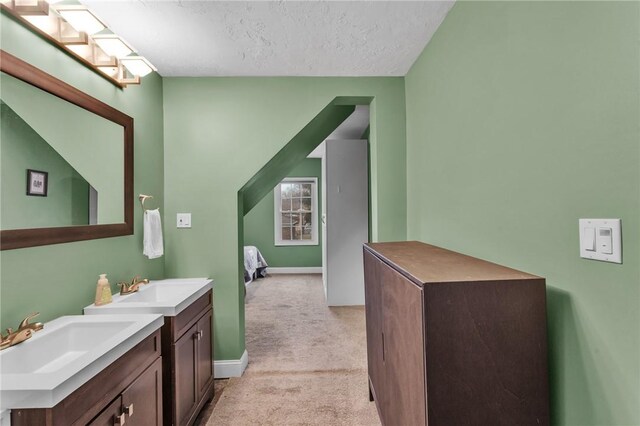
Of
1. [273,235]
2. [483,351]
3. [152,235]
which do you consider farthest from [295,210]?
[483,351]

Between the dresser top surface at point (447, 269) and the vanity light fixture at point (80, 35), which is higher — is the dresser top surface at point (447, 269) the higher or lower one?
the lower one

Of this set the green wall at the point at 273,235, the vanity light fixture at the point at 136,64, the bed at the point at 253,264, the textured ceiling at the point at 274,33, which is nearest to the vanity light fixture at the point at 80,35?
the vanity light fixture at the point at 136,64

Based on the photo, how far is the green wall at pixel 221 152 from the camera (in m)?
2.42

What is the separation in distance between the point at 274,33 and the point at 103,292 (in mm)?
1800

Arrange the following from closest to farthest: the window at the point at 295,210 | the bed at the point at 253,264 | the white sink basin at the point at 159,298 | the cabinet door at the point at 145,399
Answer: the cabinet door at the point at 145,399 < the white sink basin at the point at 159,298 < the bed at the point at 253,264 < the window at the point at 295,210

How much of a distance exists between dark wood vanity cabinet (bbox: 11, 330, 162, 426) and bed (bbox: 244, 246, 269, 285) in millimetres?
3706

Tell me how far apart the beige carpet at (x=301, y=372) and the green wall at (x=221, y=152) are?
0.34 metres

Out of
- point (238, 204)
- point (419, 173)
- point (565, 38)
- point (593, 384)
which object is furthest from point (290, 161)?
point (593, 384)

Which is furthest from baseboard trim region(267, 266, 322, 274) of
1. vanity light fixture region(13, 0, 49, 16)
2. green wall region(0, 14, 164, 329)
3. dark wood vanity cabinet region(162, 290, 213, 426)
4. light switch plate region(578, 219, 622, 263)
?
light switch plate region(578, 219, 622, 263)

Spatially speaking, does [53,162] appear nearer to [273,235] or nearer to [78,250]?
[78,250]

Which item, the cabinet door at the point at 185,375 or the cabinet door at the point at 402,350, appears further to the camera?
the cabinet door at the point at 185,375

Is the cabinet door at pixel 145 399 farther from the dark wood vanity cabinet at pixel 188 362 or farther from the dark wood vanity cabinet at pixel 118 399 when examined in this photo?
the dark wood vanity cabinet at pixel 188 362

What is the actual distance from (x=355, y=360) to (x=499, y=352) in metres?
1.89

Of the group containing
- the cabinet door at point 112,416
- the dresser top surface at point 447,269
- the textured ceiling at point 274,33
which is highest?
the textured ceiling at point 274,33
